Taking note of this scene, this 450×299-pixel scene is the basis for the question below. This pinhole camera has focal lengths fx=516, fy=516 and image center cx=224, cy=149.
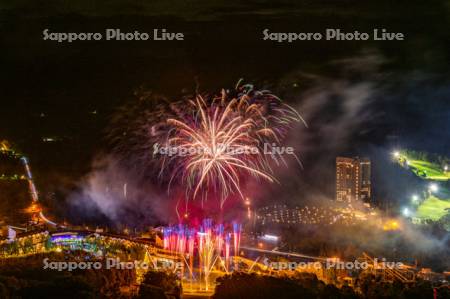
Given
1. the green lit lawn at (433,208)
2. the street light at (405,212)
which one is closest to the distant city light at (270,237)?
the street light at (405,212)

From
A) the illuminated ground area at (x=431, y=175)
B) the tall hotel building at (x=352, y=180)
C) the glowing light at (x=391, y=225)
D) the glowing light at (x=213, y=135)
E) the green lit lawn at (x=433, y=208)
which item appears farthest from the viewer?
the tall hotel building at (x=352, y=180)

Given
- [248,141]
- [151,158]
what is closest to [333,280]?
[248,141]

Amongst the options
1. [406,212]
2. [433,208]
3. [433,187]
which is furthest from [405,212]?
[433,187]

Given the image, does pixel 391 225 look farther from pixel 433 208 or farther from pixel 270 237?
pixel 270 237

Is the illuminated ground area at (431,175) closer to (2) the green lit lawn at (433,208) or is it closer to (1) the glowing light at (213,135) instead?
(2) the green lit lawn at (433,208)

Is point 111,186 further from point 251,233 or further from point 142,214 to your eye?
point 251,233

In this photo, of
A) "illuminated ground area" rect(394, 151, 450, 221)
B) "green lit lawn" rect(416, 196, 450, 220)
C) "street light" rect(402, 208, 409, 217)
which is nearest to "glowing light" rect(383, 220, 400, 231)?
"street light" rect(402, 208, 409, 217)

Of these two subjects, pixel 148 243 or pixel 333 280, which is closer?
pixel 333 280
